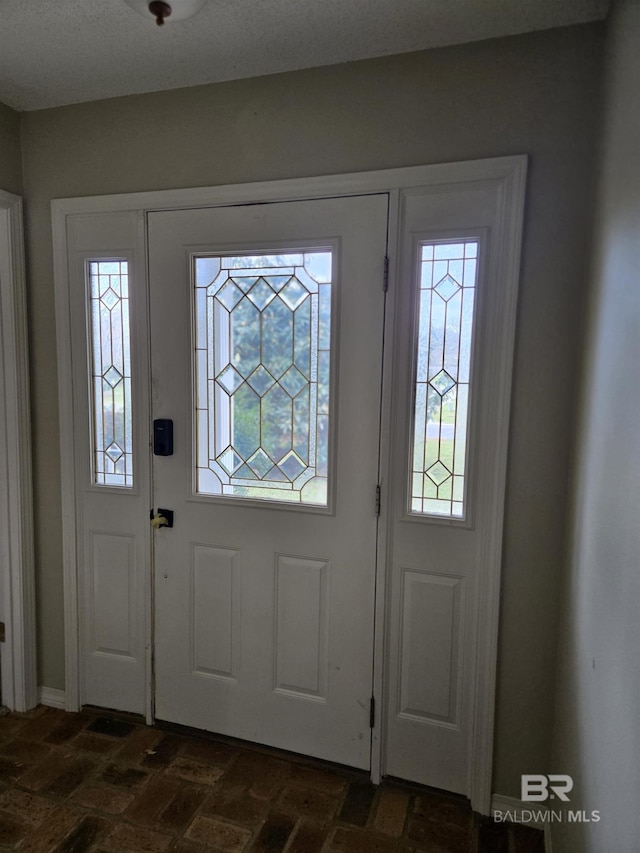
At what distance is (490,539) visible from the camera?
163 centimetres

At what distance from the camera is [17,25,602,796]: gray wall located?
1.49m

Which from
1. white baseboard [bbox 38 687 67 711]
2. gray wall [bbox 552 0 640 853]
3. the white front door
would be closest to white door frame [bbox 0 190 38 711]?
white baseboard [bbox 38 687 67 711]

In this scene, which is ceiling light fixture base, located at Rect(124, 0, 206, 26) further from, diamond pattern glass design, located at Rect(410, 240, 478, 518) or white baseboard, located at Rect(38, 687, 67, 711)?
white baseboard, located at Rect(38, 687, 67, 711)

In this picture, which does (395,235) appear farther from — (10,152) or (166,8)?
(10,152)

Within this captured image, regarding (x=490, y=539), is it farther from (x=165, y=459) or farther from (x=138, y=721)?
(x=138, y=721)

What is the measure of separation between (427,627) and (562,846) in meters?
0.65

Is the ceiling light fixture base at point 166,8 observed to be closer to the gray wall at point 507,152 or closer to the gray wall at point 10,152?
the gray wall at point 507,152

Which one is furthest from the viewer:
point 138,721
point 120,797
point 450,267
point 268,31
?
point 138,721

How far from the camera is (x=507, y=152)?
153cm

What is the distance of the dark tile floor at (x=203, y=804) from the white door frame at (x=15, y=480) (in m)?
0.26

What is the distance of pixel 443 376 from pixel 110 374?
51.6 inches


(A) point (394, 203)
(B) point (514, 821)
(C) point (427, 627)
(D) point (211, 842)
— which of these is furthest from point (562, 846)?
(A) point (394, 203)

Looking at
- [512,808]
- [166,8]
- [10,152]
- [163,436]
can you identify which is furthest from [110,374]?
[512,808]

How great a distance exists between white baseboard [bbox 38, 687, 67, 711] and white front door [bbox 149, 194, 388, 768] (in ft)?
1.90
